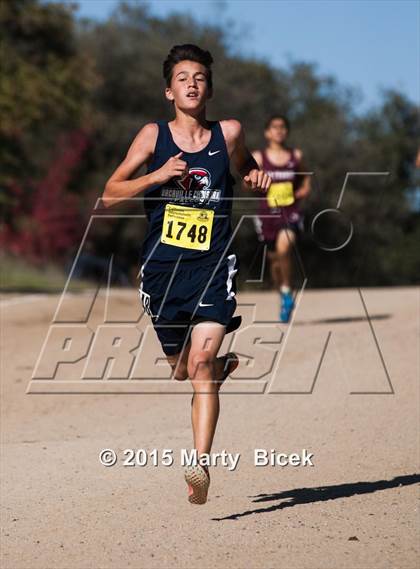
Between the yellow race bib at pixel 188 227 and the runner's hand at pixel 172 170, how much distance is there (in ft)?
1.06

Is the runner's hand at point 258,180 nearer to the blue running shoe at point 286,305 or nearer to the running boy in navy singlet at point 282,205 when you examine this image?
the running boy in navy singlet at point 282,205

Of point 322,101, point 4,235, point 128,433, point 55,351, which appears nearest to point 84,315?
point 55,351

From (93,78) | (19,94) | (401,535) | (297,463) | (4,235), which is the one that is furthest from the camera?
(4,235)

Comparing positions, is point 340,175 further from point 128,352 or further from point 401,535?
point 401,535

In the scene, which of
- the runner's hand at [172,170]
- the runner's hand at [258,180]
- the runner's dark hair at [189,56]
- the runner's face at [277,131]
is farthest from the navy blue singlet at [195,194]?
the runner's face at [277,131]

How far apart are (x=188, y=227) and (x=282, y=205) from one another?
7320 mm

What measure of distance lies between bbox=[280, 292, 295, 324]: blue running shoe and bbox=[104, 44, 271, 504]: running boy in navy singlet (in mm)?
7009

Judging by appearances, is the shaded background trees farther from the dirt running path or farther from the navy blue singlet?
the navy blue singlet

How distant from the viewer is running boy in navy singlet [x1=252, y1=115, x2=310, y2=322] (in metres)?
14.0

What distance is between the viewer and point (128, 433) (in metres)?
9.38

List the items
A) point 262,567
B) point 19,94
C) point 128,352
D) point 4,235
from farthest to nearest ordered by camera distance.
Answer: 1. point 4,235
2. point 19,94
3. point 128,352
4. point 262,567

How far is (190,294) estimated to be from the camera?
676 centimetres

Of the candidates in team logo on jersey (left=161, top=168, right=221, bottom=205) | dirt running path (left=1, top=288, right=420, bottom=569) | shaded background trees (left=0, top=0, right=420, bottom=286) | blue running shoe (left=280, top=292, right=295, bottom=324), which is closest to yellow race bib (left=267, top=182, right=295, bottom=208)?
blue running shoe (left=280, top=292, right=295, bottom=324)

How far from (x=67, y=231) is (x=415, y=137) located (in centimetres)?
2346
